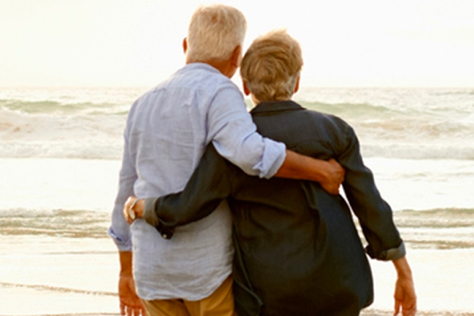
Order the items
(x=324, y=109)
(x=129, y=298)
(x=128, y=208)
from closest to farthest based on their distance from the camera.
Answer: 1. (x=128, y=208)
2. (x=129, y=298)
3. (x=324, y=109)

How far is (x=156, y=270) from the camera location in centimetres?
198

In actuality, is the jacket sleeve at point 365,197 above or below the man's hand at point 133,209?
above

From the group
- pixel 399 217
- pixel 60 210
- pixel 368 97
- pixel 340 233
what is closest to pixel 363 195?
pixel 340 233

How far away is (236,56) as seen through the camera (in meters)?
2.00

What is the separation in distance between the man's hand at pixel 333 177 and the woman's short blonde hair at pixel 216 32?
0.40 metres

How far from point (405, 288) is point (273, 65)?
0.76 metres

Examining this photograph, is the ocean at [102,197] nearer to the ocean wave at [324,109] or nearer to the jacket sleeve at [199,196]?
the ocean wave at [324,109]

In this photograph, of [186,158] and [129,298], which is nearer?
[186,158]

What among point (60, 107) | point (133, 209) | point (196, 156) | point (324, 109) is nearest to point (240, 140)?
point (196, 156)

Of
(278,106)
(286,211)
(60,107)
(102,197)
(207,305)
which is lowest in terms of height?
(60,107)

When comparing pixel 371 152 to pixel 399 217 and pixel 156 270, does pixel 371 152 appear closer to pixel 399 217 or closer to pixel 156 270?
pixel 399 217

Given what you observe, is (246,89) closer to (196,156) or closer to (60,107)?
(196,156)

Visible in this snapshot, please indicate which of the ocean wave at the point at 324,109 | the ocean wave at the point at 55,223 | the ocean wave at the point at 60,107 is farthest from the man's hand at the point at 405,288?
the ocean wave at the point at 60,107

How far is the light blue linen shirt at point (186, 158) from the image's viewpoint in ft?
6.07
